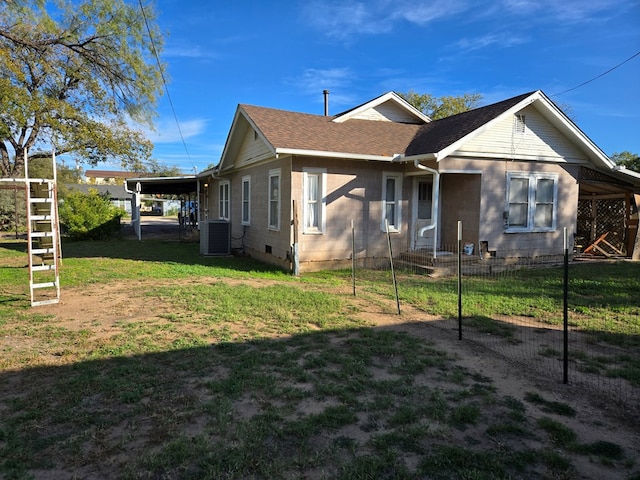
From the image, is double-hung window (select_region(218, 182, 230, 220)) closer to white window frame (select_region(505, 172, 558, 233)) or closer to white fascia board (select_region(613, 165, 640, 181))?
white window frame (select_region(505, 172, 558, 233))

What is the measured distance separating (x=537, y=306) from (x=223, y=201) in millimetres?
13237

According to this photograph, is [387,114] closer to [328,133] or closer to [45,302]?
[328,133]

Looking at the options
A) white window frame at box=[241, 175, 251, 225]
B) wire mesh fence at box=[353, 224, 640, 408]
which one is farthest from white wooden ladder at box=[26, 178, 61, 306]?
white window frame at box=[241, 175, 251, 225]

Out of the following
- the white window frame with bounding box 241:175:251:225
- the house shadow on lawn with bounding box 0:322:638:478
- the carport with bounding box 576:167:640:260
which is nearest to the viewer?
the house shadow on lawn with bounding box 0:322:638:478

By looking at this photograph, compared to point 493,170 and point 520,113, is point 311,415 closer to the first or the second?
point 493,170

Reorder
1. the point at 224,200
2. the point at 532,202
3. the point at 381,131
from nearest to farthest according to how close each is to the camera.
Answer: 1. the point at 532,202
2. the point at 381,131
3. the point at 224,200

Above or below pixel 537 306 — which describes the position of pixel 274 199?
above

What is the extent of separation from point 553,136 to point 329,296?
825 cm

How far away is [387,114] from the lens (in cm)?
1429

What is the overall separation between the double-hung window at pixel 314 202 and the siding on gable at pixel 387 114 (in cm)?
392

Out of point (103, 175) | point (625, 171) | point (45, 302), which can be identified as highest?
point (103, 175)

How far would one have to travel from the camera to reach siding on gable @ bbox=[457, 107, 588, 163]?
430 inches

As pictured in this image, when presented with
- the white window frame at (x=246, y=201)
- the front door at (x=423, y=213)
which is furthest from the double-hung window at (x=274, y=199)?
the front door at (x=423, y=213)

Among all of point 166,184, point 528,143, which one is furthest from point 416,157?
point 166,184
